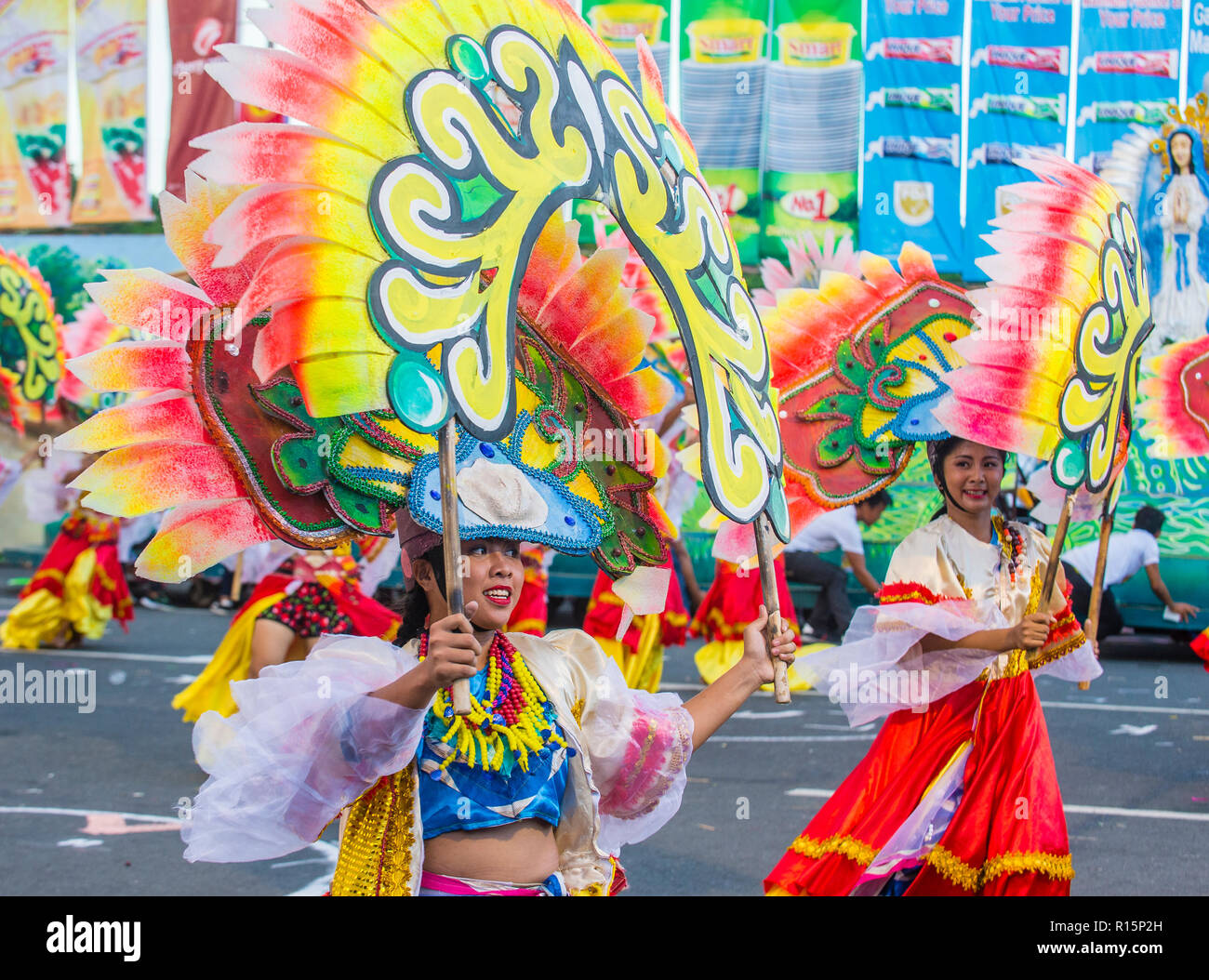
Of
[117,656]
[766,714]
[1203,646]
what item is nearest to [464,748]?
[1203,646]

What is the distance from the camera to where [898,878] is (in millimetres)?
4125

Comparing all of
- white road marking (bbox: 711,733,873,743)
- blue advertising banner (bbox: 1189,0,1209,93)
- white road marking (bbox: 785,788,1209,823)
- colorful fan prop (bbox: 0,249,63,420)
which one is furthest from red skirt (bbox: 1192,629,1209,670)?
blue advertising banner (bbox: 1189,0,1209,93)

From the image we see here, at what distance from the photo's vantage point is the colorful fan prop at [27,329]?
5254mm

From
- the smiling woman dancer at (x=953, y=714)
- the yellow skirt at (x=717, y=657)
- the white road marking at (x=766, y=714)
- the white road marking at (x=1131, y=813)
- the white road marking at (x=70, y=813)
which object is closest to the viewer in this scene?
the smiling woman dancer at (x=953, y=714)

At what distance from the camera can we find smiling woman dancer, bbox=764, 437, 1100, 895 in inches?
157

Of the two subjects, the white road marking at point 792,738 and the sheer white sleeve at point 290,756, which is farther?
the white road marking at point 792,738

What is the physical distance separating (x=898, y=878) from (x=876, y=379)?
1.59m

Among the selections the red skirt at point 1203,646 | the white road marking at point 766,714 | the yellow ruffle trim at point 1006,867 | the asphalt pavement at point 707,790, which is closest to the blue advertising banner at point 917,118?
the asphalt pavement at point 707,790

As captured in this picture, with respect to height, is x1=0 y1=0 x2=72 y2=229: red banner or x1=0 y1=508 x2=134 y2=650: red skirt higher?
x1=0 y1=0 x2=72 y2=229: red banner

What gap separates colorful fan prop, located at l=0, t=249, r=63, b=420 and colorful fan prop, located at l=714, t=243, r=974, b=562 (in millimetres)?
2773

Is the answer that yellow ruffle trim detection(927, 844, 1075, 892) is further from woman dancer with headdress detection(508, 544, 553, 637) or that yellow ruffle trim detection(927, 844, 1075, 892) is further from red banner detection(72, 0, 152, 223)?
red banner detection(72, 0, 152, 223)

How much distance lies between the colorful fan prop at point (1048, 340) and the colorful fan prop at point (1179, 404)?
1615 millimetres

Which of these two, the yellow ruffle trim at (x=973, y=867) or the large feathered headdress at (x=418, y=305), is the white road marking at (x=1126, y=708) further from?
the large feathered headdress at (x=418, y=305)
